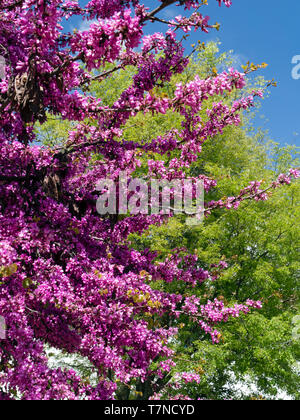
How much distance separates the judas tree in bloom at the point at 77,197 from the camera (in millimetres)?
3807

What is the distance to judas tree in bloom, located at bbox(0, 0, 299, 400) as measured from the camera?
3.81m

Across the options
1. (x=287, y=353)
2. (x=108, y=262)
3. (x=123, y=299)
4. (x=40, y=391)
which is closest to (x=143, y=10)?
(x=108, y=262)

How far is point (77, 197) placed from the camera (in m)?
5.79

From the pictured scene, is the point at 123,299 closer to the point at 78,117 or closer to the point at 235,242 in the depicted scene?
the point at 78,117

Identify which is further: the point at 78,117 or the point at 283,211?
the point at 283,211

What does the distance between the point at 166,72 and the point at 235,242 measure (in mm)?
10856
